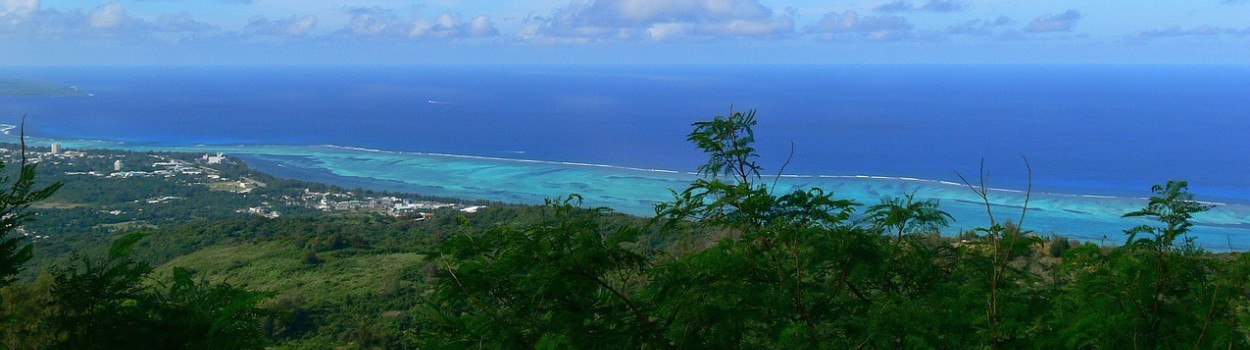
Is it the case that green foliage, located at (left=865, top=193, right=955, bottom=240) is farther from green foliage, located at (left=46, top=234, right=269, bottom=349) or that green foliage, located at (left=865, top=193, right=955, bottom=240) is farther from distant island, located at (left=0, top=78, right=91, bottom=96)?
distant island, located at (left=0, top=78, right=91, bottom=96)

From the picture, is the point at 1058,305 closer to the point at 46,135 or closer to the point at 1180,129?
the point at 46,135

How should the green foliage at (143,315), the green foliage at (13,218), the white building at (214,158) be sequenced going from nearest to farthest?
the green foliage at (13,218) < the green foliage at (143,315) < the white building at (214,158)

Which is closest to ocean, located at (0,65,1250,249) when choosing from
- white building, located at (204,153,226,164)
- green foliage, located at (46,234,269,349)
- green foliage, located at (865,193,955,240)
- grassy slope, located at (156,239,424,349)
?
white building, located at (204,153,226,164)

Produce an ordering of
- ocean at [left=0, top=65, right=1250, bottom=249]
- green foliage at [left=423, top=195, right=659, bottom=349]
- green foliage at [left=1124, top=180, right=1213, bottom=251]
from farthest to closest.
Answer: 1. ocean at [left=0, top=65, right=1250, bottom=249]
2. green foliage at [left=423, top=195, right=659, bottom=349]
3. green foliage at [left=1124, top=180, right=1213, bottom=251]

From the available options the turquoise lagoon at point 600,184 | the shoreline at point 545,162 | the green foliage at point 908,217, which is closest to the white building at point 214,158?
the turquoise lagoon at point 600,184

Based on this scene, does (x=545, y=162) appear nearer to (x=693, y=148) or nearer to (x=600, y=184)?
(x=600, y=184)

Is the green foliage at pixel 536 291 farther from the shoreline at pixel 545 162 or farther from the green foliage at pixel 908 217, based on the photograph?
the shoreline at pixel 545 162

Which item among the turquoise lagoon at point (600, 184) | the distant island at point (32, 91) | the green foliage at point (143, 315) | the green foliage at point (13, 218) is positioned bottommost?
the turquoise lagoon at point (600, 184)

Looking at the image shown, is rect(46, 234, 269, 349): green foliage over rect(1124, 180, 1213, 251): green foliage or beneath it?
beneath

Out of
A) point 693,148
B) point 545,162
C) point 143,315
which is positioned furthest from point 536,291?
point 545,162
